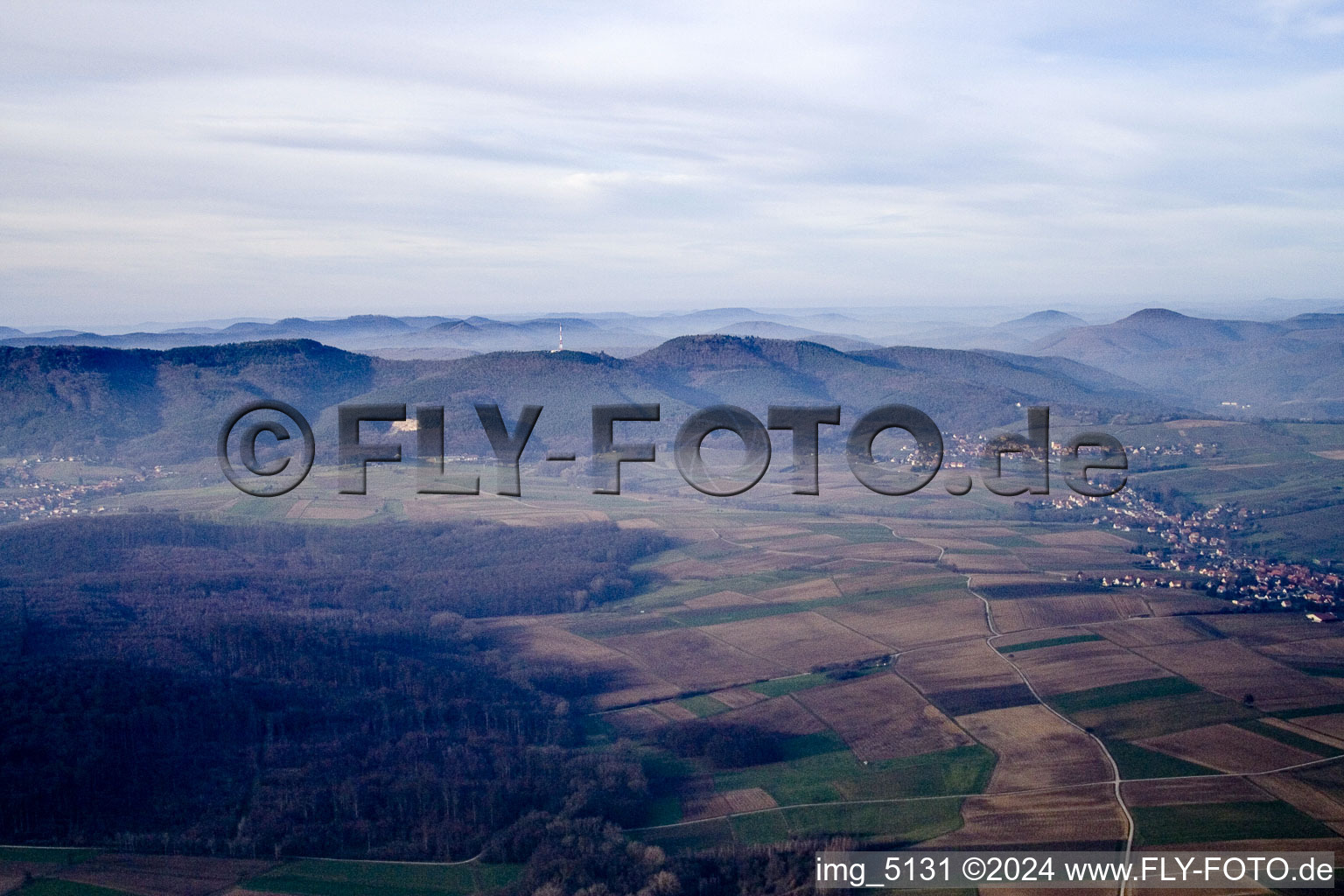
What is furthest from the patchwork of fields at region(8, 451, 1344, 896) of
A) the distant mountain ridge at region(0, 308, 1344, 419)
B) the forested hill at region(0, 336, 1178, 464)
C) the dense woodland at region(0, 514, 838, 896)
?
the distant mountain ridge at region(0, 308, 1344, 419)

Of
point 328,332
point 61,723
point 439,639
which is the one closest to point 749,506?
point 439,639

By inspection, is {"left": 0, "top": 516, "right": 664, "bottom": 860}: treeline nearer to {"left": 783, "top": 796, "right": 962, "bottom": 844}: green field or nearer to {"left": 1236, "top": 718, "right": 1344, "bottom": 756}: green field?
{"left": 783, "top": 796, "right": 962, "bottom": 844}: green field

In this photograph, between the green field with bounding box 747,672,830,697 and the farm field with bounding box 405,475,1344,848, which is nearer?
the farm field with bounding box 405,475,1344,848

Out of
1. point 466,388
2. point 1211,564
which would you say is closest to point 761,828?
point 1211,564

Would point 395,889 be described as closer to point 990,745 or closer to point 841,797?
point 841,797

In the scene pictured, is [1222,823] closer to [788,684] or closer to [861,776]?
[861,776]
